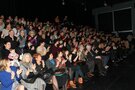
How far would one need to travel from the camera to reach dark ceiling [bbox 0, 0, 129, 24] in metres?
13.8

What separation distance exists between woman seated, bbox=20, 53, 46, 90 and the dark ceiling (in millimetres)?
Answer: 7189

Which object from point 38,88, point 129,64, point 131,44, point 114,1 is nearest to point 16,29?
point 38,88

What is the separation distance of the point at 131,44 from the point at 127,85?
28.1 feet

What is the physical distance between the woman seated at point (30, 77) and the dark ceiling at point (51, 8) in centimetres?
719

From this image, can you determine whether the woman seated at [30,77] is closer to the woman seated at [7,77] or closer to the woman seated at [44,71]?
the woman seated at [44,71]

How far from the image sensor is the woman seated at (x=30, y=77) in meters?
6.15

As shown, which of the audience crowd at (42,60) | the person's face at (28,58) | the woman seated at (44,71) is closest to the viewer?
the audience crowd at (42,60)

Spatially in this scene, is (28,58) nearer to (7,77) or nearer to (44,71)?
(44,71)

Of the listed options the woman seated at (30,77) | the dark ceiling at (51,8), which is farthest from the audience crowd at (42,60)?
the dark ceiling at (51,8)

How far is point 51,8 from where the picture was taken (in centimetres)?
1642

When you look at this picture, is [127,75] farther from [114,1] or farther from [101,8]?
[101,8]

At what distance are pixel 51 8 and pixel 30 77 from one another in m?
10.5

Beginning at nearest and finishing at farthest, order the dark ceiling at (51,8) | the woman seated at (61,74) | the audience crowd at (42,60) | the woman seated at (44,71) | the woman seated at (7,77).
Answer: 1. the woman seated at (7,77)
2. the audience crowd at (42,60)
3. the woman seated at (44,71)
4. the woman seated at (61,74)
5. the dark ceiling at (51,8)

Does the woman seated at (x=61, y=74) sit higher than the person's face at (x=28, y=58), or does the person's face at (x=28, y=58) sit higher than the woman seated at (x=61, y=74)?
the person's face at (x=28, y=58)
